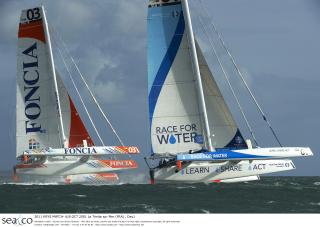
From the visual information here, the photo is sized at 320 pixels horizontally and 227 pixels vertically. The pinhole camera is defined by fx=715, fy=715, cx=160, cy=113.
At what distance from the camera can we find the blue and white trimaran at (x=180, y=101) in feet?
135

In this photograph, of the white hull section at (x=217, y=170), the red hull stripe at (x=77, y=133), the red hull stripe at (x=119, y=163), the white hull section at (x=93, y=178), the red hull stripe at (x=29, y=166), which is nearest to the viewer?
the white hull section at (x=217, y=170)

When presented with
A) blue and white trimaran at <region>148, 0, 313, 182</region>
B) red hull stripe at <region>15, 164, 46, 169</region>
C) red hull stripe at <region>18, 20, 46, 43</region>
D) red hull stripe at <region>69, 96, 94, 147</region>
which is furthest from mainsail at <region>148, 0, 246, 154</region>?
red hull stripe at <region>18, 20, 46, 43</region>

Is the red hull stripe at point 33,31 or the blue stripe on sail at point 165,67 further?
the red hull stripe at point 33,31

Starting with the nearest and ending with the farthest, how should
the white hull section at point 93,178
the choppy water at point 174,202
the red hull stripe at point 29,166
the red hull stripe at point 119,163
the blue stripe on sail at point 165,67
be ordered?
the choppy water at point 174,202 < the blue stripe on sail at point 165,67 < the red hull stripe at point 29,166 < the white hull section at point 93,178 < the red hull stripe at point 119,163

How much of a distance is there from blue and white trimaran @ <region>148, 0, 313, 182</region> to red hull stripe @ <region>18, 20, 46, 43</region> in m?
12.6

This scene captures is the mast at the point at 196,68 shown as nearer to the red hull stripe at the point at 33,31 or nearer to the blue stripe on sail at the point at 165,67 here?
the blue stripe on sail at the point at 165,67

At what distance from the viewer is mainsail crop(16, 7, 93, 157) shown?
5081cm

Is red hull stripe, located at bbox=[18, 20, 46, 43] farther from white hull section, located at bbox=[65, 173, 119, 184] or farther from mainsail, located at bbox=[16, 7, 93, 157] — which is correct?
white hull section, located at bbox=[65, 173, 119, 184]

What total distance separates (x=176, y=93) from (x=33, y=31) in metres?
14.9

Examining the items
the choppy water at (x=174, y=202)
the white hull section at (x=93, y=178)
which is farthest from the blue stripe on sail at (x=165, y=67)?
the white hull section at (x=93, y=178)

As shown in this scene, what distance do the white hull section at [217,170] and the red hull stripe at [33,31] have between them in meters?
16.5

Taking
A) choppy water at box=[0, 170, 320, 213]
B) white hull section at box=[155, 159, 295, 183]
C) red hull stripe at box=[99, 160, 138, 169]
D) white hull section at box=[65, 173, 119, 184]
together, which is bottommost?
choppy water at box=[0, 170, 320, 213]

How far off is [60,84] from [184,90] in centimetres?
1330

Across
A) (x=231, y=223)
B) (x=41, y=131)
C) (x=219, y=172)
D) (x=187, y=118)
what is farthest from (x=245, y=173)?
(x=231, y=223)
